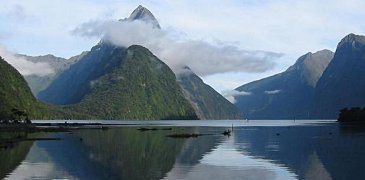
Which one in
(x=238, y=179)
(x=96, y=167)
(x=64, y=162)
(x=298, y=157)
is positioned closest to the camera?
(x=238, y=179)

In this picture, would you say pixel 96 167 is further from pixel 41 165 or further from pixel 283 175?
pixel 283 175

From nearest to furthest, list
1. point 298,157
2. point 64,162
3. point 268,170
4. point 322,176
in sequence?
point 322,176, point 268,170, point 64,162, point 298,157

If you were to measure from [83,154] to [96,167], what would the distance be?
19.6m

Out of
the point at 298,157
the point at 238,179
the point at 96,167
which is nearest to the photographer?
the point at 238,179

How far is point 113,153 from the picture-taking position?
84.4m

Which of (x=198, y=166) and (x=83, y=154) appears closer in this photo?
(x=198, y=166)

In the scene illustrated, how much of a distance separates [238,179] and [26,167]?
2639cm

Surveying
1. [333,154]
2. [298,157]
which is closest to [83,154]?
[298,157]

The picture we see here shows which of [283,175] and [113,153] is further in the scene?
[113,153]

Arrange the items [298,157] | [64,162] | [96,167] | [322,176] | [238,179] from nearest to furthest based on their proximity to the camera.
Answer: [238,179] → [322,176] → [96,167] → [64,162] → [298,157]

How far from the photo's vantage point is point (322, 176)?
56.2 meters

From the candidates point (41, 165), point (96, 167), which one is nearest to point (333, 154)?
point (96, 167)

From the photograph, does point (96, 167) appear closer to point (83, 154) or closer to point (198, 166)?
point (198, 166)

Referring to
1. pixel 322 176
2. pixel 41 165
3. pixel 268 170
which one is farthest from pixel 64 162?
pixel 322 176
